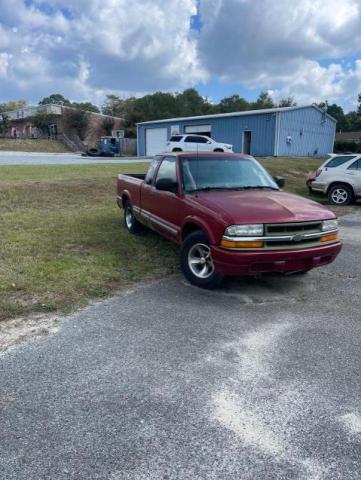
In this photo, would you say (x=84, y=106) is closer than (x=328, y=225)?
No

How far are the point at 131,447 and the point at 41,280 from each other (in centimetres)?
326

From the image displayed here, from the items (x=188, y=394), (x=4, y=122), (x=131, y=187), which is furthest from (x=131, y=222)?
(x=4, y=122)

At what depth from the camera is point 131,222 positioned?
793 centimetres

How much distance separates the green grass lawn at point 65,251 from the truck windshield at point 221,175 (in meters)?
1.38

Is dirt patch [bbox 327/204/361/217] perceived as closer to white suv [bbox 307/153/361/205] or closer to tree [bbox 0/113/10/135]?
white suv [bbox 307/153/361/205]

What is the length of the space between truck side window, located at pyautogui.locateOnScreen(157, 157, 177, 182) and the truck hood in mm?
775

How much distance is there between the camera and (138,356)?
3.41 m

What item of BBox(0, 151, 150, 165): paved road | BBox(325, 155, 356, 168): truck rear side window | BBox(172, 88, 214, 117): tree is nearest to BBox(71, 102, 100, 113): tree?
BBox(172, 88, 214, 117): tree

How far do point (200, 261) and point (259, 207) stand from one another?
1.04 m

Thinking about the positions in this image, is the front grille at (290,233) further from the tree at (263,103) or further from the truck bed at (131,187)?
the tree at (263,103)

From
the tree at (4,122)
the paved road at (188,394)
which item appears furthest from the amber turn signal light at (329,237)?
the tree at (4,122)

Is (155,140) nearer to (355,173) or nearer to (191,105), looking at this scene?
(355,173)

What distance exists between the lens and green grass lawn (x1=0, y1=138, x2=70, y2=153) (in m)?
42.6

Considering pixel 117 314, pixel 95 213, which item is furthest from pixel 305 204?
pixel 95 213
